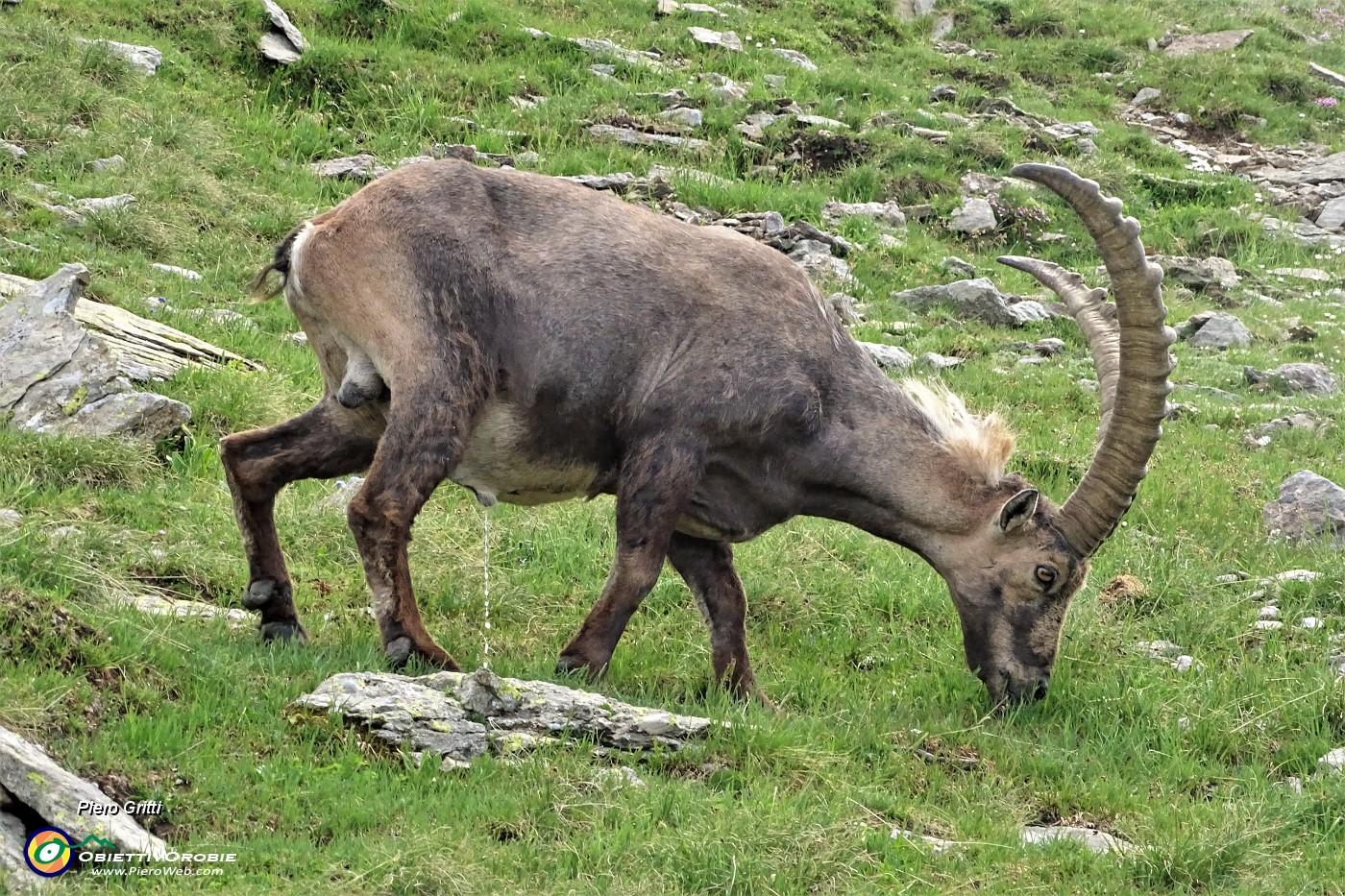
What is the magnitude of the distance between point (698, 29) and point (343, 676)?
582 inches

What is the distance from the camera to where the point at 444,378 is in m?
6.25

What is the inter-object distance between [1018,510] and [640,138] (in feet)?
32.4

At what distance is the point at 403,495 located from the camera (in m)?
6.12

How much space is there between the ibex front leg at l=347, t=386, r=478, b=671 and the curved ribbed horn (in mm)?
2572

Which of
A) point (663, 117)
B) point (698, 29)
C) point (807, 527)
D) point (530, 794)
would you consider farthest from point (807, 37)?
point (530, 794)

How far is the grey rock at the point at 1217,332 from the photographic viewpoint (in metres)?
13.7

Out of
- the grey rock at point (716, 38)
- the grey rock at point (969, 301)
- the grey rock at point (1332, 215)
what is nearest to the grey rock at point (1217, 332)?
the grey rock at point (969, 301)

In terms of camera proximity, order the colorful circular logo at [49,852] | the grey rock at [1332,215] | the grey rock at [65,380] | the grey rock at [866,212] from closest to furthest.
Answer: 1. the colorful circular logo at [49,852]
2. the grey rock at [65,380]
3. the grey rock at [866,212]
4. the grey rock at [1332,215]

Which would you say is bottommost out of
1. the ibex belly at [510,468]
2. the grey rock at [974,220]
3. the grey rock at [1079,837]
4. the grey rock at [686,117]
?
the grey rock at [974,220]

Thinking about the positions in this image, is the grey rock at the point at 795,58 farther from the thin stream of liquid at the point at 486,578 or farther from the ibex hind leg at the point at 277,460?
the ibex hind leg at the point at 277,460

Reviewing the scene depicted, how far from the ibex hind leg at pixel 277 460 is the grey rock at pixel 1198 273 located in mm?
10761

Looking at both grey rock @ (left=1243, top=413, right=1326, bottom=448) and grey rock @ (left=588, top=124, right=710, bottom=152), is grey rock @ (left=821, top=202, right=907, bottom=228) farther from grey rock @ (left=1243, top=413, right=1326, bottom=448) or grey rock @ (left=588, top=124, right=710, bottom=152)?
grey rock @ (left=1243, top=413, right=1326, bottom=448)

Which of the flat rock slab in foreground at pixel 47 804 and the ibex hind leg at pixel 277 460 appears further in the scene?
the ibex hind leg at pixel 277 460

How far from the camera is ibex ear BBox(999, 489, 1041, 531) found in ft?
22.2
